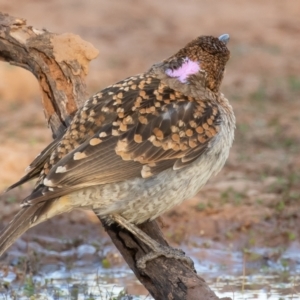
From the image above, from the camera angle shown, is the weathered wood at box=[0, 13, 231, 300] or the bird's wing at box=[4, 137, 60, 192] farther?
the weathered wood at box=[0, 13, 231, 300]

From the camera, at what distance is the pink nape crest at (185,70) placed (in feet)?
19.5


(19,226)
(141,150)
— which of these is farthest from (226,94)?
(19,226)

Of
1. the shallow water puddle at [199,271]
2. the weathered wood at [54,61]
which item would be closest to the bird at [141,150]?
the weathered wood at [54,61]

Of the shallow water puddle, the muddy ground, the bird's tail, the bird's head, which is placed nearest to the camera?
the bird's tail

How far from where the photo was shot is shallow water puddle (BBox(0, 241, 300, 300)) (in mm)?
7023

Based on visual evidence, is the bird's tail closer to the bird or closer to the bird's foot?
the bird

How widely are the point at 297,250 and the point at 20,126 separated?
5431mm

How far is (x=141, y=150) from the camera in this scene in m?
5.58

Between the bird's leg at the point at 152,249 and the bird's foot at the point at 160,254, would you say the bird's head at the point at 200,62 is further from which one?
the bird's foot at the point at 160,254

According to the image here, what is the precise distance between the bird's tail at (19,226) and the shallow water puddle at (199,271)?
4.53 ft

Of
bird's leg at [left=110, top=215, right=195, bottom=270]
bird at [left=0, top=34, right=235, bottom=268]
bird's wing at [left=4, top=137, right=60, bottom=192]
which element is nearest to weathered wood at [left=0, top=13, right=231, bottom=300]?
bird's wing at [left=4, top=137, right=60, bottom=192]

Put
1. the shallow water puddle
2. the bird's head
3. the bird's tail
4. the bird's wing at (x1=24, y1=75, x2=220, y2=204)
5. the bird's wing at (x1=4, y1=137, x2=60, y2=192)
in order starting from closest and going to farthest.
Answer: the bird's tail < the bird's wing at (x1=24, y1=75, x2=220, y2=204) < the bird's wing at (x1=4, y1=137, x2=60, y2=192) < the bird's head < the shallow water puddle

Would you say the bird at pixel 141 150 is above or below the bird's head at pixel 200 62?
below

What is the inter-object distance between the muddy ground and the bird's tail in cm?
145
